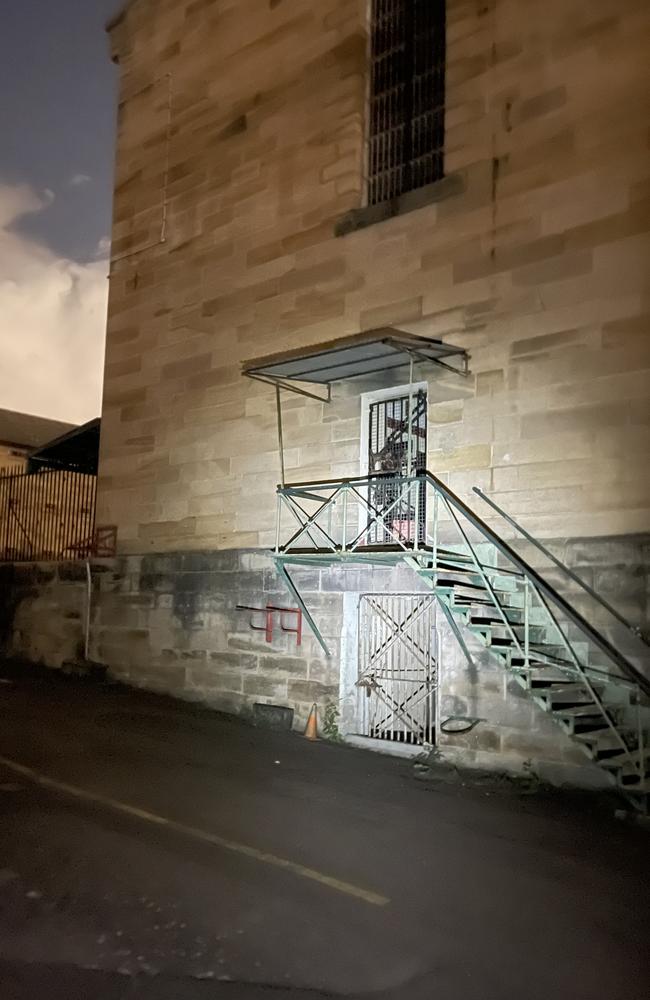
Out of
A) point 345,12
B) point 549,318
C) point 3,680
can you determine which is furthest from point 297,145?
point 3,680

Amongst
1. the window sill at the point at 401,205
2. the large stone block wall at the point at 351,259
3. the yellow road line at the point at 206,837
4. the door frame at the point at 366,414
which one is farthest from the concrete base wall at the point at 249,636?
the window sill at the point at 401,205

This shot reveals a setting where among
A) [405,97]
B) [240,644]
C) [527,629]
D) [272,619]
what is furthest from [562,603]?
[405,97]

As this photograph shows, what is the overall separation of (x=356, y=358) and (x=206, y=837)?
5757 mm

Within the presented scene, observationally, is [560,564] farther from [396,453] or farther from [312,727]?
[312,727]

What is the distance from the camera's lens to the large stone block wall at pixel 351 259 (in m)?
8.73

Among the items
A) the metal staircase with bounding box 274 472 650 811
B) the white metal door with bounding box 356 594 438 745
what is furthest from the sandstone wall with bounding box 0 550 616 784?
the metal staircase with bounding box 274 472 650 811

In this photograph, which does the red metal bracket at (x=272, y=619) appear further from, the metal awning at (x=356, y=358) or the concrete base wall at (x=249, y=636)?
the metal awning at (x=356, y=358)

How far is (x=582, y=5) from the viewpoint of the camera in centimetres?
927

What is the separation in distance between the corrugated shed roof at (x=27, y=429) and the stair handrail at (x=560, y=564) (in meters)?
19.1

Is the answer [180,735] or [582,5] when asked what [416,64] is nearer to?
[582,5]

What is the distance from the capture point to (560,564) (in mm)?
8531

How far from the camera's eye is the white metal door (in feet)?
31.7

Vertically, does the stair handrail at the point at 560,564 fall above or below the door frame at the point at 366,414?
below

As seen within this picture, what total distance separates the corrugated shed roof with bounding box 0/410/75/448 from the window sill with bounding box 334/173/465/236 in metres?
16.6
